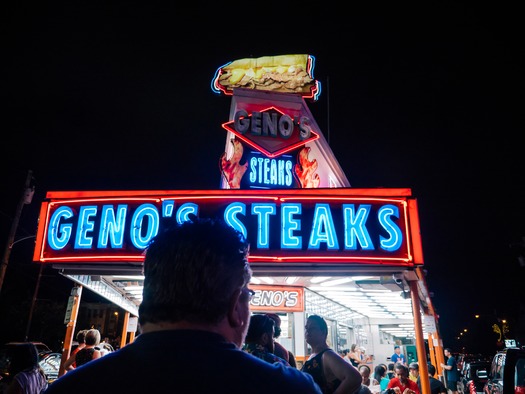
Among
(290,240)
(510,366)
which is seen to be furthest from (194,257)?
(290,240)

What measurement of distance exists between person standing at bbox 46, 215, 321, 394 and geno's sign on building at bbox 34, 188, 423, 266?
6.74 meters

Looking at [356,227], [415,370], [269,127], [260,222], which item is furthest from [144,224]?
[415,370]

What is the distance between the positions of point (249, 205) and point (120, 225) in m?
2.86

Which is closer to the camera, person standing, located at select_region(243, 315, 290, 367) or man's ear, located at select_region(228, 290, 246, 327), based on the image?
man's ear, located at select_region(228, 290, 246, 327)

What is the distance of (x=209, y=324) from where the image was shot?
127 cm

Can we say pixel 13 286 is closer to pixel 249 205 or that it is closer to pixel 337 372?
pixel 249 205

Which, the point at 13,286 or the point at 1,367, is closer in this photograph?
the point at 1,367

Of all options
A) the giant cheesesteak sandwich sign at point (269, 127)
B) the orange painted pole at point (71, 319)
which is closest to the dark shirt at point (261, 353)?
the orange painted pole at point (71, 319)

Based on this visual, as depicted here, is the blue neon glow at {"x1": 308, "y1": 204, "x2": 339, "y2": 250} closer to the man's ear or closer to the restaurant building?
the restaurant building

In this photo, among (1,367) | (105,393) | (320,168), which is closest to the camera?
(105,393)

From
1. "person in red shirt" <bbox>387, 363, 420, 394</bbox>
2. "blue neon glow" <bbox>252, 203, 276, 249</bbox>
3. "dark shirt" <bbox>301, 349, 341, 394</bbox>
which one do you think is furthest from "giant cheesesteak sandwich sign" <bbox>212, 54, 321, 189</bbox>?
"dark shirt" <bbox>301, 349, 341, 394</bbox>

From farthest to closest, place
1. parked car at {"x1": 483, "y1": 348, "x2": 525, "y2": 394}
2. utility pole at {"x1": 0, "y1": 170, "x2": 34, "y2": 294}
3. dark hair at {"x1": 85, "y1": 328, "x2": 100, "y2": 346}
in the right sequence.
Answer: utility pole at {"x1": 0, "y1": 170, "x2": 34, "y2": 294}, dark hair at {"x1": 85, "y1": 328, "x2": 100, "y2": 346}, parked car at {"x1": 483, "y1": 348, "x2": 525, "y2": 394}

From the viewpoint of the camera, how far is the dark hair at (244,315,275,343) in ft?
13.7

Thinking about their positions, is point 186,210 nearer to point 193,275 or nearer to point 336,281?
point 336,281
